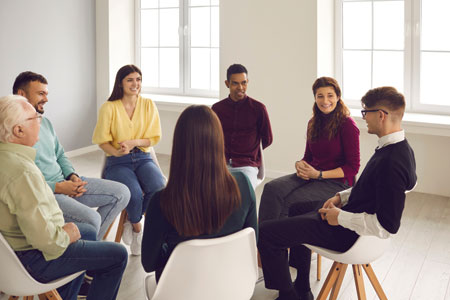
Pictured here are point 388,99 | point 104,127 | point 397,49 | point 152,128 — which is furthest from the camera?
point 397,49

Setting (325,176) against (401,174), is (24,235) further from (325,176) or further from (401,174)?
(325,176)

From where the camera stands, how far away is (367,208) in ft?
8.41

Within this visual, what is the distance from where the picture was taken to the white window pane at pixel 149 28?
23.2ft

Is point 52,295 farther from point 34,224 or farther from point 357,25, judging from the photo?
point 357,25

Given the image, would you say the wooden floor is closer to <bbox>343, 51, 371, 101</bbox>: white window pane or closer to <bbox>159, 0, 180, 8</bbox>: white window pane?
<bbox>343, 51, 371, 101</bbox>: white window pane

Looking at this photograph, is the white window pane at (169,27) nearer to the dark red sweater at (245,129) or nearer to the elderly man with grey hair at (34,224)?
the dark red sweater at (245,129)

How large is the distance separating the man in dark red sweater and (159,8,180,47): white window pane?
3145mm

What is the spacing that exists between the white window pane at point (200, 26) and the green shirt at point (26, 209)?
459cm

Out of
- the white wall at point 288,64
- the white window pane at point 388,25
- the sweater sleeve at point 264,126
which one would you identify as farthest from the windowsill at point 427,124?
the sweater sleeve at point 264,126

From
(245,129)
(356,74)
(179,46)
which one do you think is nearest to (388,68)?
(356,74)

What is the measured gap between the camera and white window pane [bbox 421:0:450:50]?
5.24 metres

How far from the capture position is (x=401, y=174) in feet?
7.95

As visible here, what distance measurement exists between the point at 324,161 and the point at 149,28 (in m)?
4.24

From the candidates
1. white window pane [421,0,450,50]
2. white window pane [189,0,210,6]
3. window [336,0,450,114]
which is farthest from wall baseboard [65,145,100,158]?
white window pane [421,0,450,50]
